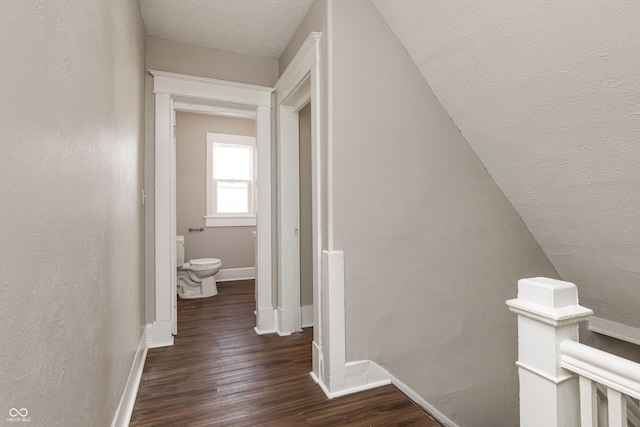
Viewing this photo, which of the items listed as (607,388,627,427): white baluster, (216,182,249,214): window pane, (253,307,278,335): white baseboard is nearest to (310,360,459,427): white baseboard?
(253,307,278,335): white baseboard

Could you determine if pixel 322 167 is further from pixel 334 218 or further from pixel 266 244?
pixel 266 244

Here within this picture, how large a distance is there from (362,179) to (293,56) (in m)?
1.34

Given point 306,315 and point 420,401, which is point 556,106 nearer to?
point 420,401

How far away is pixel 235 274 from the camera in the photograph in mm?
5293

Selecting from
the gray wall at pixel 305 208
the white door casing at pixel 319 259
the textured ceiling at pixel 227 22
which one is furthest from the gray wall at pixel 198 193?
the white door casing at pixel 319 259

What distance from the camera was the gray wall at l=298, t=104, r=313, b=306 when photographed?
3.13 m

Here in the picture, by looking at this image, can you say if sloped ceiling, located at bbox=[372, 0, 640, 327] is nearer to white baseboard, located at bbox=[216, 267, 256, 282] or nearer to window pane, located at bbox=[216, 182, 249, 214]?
window pane, located at bbox=[216, 182, 249, 214]

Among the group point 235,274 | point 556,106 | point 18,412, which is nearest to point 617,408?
point 18,412

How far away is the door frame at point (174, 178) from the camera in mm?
2699

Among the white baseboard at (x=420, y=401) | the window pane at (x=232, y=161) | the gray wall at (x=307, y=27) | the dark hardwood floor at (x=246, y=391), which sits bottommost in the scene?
the white baseboard at (x=420, y=401)

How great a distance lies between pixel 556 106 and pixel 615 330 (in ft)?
7.25

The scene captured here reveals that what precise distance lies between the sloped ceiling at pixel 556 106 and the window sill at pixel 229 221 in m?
3.86

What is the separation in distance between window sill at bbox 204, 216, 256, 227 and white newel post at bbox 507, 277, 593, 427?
188 inches

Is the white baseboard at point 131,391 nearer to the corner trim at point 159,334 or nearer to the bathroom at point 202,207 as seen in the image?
the corner trim at point 159,334
